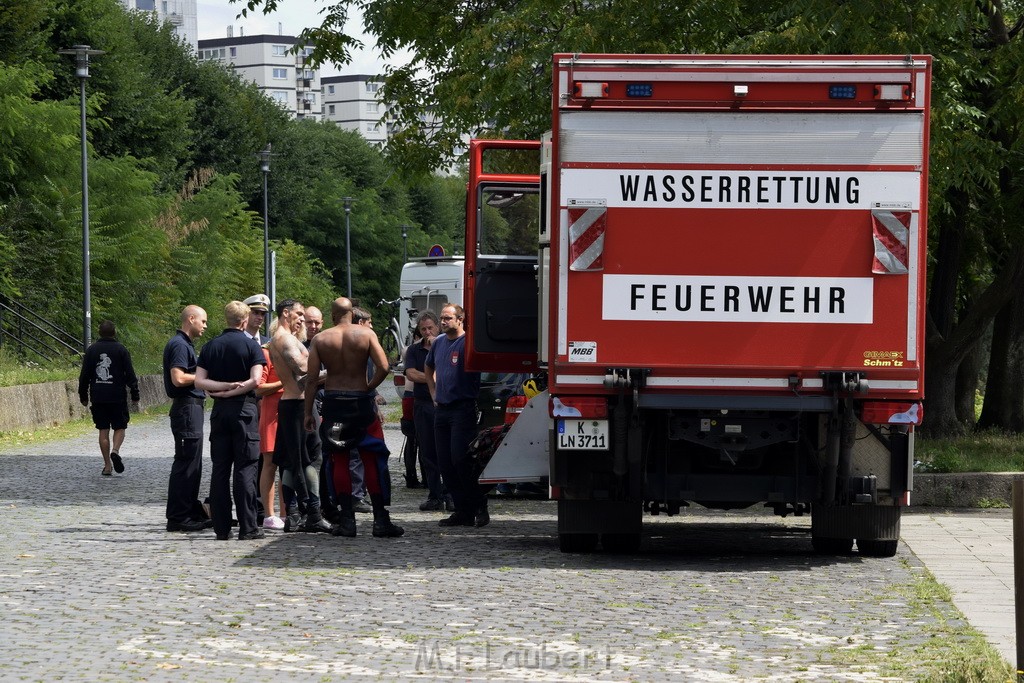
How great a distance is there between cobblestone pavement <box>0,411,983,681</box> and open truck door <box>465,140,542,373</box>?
4.55 feet

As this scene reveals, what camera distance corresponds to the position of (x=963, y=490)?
14.6 metres

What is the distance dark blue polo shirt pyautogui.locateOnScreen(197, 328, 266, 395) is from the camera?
1216cm

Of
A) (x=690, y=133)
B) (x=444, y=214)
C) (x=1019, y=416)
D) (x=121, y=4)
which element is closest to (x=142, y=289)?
(x=121, y=4)

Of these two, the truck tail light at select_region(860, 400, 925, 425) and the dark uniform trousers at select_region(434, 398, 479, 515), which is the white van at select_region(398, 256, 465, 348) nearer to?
the dark uniform trousers at select_region(434, 398, 479, 515)

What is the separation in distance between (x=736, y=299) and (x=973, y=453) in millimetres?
7234

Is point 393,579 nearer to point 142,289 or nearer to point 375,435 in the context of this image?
point 375,435

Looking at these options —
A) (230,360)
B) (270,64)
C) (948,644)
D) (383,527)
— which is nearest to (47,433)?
(230,360)

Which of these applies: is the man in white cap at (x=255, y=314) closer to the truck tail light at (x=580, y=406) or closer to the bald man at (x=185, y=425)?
the bald man at (x=185, y=425)

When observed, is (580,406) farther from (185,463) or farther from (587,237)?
(185,463)

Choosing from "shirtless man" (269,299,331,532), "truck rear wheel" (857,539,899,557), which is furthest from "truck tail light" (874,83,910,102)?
"shirtless man" (269,299,331,532)

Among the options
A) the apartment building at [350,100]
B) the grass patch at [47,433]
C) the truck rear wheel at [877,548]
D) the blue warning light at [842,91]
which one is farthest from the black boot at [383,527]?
the apartment building at [350,100]

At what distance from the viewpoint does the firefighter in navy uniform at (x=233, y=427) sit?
12.1 m

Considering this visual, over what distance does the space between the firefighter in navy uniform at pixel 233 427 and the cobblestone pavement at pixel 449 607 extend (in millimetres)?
243

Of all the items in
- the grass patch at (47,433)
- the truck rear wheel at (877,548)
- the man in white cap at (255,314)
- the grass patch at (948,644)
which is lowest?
the grass patch at (47,433)
